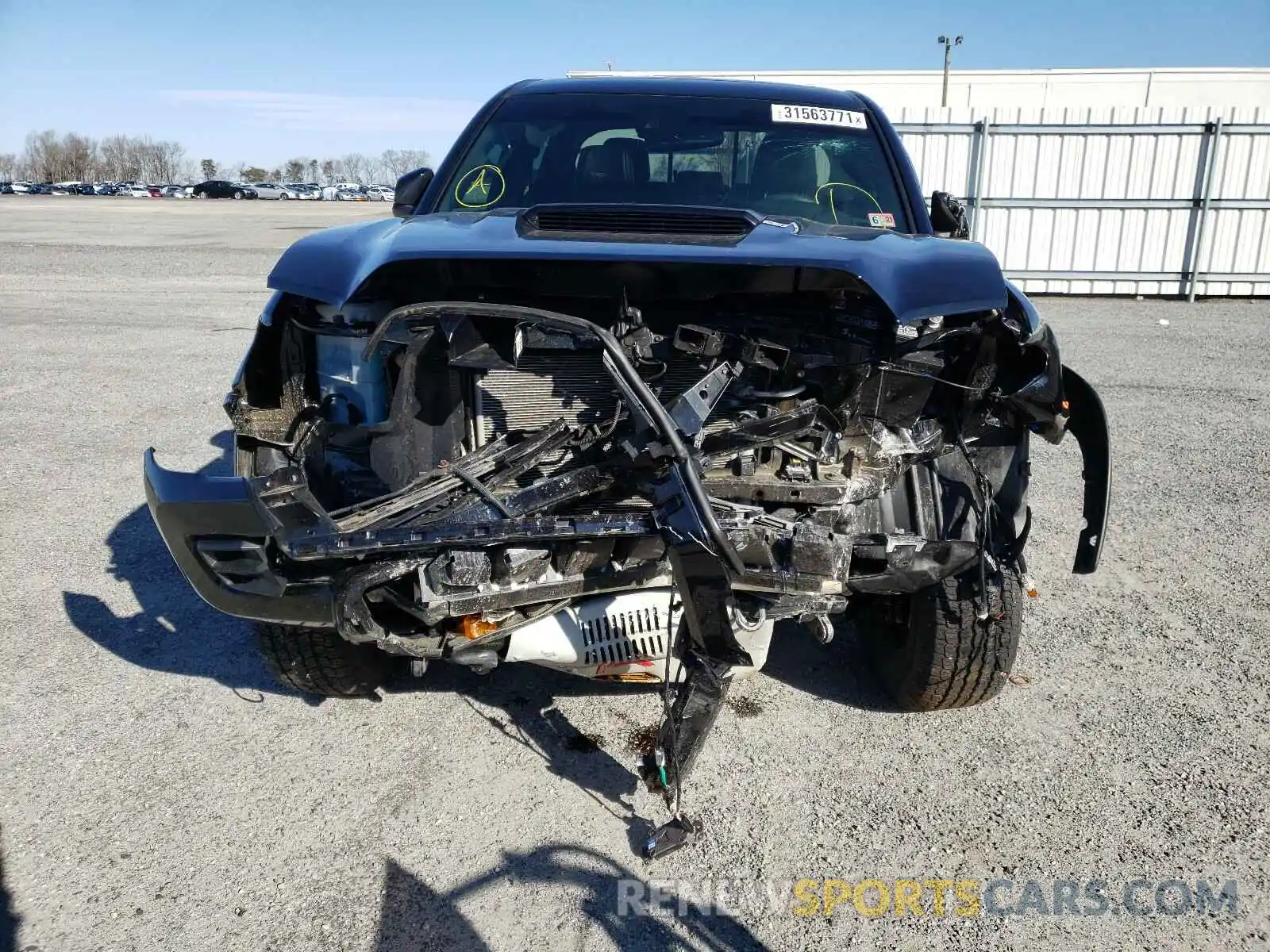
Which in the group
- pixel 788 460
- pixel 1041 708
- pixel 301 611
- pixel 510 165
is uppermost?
pixel 510 165

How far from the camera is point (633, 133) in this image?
12.2 ft

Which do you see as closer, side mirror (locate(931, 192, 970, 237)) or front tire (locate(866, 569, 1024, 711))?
front tire (locate(866, 569, 1024, 711))

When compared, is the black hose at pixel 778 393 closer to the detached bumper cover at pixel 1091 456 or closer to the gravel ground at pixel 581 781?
the detached bumper cover at pixel 1091 456

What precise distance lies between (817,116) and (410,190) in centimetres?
167

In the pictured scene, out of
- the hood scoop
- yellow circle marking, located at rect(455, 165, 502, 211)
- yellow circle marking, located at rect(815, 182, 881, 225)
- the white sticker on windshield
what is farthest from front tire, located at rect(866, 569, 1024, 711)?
yellow circle marking, located at rect(455, 165, 502, 211)

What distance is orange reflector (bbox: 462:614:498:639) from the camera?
8.00ft

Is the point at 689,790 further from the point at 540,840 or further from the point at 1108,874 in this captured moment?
the point at 1108,874

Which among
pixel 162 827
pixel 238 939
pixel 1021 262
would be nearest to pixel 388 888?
pixel 238 939

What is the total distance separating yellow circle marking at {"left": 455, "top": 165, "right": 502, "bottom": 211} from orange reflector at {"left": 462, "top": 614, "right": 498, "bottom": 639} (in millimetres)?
1751

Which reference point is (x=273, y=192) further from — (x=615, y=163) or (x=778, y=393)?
(x=778, y=393)

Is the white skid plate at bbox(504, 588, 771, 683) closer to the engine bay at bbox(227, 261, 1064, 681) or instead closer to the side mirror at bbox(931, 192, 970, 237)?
the engine bay at bbox(227, 261, 1064, 681)

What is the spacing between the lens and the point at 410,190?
13.0 feet

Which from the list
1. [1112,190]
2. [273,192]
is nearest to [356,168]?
[273,192]

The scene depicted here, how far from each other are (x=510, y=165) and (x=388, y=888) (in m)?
2.61
